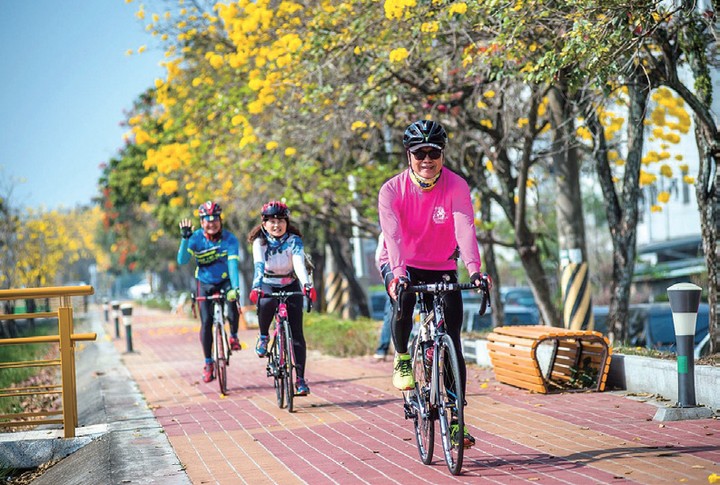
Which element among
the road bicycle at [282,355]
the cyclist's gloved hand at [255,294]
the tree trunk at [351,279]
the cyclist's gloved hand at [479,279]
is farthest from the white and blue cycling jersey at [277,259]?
the tree trunk at [351,279]

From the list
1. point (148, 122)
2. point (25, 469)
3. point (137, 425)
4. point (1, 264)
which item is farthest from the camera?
point (1, 264)

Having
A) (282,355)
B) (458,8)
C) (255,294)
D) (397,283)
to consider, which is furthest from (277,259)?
(397,283)

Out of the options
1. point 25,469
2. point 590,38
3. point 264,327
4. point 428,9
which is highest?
point 428,9

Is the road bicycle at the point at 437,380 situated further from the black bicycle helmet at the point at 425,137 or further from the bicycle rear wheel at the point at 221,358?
the bicycle rear wheel at the point at 221,358

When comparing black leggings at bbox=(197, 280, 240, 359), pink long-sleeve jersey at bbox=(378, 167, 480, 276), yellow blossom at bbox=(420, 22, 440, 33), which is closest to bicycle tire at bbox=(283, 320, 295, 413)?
black leggings at bbox=(197, 280, 240, 359)

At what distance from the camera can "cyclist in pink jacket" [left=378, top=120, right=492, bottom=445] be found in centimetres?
662

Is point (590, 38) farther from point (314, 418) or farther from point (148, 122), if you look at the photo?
point (148, 122)

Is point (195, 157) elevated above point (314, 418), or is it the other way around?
point (195, 157)

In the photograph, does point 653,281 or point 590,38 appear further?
point 653,281

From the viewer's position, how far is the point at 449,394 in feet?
21.1

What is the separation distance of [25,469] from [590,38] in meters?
6.51

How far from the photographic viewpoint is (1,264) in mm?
36312

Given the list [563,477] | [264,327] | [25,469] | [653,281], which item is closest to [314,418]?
[264,327]

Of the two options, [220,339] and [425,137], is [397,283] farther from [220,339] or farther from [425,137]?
[220,339]
